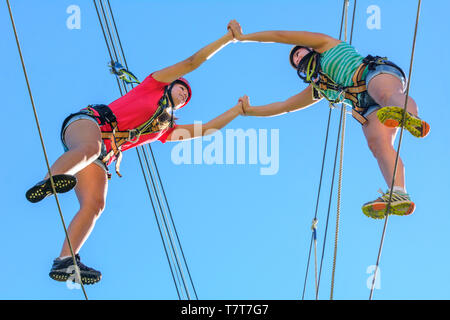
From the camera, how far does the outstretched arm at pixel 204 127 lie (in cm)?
550

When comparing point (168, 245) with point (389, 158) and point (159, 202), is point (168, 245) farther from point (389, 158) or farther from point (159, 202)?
point (389, 158)

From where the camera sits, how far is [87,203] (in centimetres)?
452

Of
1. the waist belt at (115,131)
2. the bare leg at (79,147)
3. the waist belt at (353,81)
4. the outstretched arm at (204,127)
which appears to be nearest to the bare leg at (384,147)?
the waist belt at (353,81)

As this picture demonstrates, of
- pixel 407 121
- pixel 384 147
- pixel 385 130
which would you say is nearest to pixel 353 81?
pixel 385 130

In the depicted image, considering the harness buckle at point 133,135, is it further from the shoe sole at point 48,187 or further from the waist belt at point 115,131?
the shoe sole at point 48,187

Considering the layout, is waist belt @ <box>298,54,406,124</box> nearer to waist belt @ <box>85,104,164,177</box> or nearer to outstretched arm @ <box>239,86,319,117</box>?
outstretched arm @ <box>239,86,319,117</box>

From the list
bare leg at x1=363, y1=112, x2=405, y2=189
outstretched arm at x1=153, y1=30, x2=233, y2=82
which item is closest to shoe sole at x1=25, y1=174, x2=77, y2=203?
outstretched arm at x1=153, y1=30, x2=233, y2=82

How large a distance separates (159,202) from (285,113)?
189 centimetres

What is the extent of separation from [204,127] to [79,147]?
157 cm

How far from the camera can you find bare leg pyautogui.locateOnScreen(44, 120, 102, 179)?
4020 mm

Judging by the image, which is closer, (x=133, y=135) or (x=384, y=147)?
(x=384, y=147)

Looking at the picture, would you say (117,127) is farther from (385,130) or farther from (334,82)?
(385,130)

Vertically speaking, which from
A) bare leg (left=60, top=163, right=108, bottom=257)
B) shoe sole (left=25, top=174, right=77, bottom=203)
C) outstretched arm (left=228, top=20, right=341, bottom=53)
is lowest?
bare leg (left=60, top=163, right=108, bottom=257)
